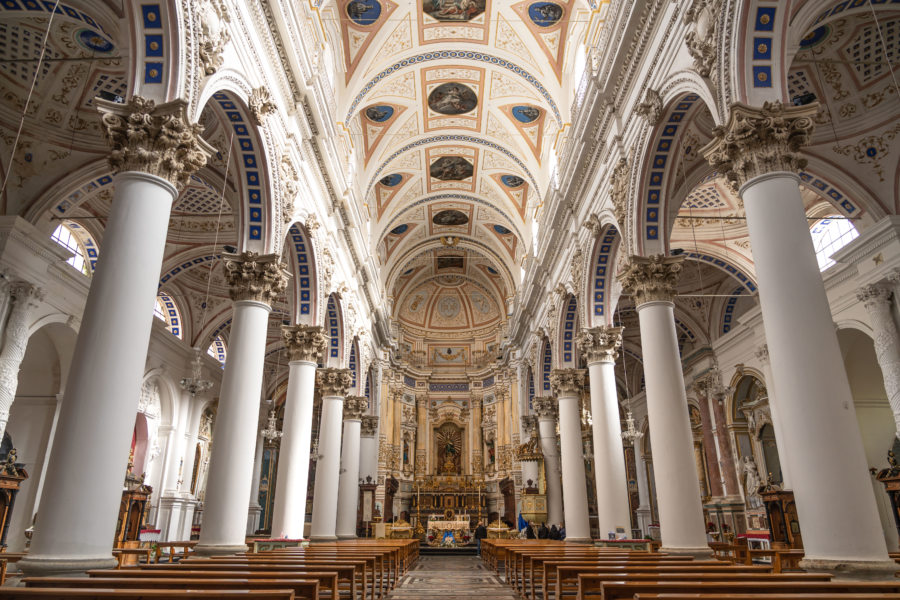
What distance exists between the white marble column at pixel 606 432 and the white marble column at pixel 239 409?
7382 millimetres

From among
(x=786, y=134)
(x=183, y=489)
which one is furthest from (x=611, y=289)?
(x=183, y=489)

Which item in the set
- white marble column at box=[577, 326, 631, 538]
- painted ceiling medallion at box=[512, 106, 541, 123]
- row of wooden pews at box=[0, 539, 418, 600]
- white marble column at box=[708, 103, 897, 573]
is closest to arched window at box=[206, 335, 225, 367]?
painted ceiling medallion at box=[512, 106, 541, 123]

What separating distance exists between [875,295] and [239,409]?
1264 centimetres

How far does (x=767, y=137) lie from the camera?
21.9 feet

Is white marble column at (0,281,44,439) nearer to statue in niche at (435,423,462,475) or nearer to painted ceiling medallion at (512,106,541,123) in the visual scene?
painted ceiling medallion at (512,106,541,123)

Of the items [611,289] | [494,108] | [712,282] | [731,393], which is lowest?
[731,393]

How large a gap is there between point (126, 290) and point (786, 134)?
7.44 m

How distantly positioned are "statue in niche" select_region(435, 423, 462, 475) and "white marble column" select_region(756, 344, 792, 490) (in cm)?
1911

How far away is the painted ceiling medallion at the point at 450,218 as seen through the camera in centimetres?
2853

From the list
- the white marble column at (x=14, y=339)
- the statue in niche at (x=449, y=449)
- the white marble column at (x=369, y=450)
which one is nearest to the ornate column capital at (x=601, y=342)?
the white marble column at (x=14, y=339)

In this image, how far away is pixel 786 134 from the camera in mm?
6684

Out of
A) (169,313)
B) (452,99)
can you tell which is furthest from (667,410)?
(169,313)

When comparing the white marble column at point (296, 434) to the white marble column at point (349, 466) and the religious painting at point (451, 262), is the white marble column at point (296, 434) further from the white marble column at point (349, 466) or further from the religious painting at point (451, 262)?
the religious painting at point (451, 262)

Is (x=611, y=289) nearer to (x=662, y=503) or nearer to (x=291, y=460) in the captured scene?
(x=662, y=503)
